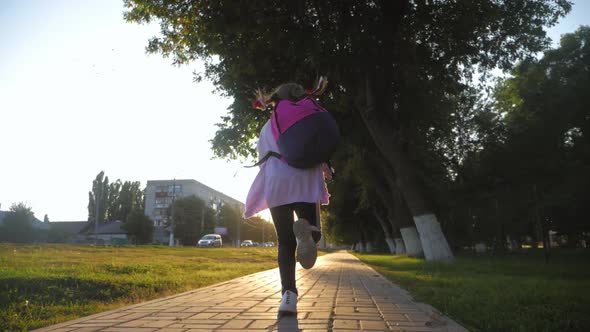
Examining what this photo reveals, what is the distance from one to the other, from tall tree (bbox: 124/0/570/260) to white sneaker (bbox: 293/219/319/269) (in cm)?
866

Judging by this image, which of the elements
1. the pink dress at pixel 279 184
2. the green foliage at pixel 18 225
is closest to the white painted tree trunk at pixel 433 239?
the pink dress at pixel 279 184

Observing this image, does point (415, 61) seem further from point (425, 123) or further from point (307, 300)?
point (307, 300)

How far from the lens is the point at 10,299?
4.80 m

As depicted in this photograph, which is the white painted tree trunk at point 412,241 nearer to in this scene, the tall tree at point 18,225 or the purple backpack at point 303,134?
the purple backpack at point 303,134

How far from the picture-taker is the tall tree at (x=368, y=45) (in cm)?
1192

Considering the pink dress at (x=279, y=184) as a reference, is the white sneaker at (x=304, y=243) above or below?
below

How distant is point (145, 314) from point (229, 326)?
1.05m

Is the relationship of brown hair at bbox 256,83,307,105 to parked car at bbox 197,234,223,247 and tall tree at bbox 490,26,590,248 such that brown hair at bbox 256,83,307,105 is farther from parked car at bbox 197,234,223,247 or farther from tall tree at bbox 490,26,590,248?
parked car at bbox 197,234,223,247

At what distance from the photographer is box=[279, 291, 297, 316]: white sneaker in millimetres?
3438

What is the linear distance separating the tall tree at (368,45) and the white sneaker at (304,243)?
28.4 ft

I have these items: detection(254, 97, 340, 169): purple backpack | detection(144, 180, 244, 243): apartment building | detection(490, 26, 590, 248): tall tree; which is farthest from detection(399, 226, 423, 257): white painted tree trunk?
detection(144, 180, 244, 243): apartment building

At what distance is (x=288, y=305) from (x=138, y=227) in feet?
188

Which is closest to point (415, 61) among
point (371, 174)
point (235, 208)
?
point (371, 174)

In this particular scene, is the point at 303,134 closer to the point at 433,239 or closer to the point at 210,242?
the point at 433,239
